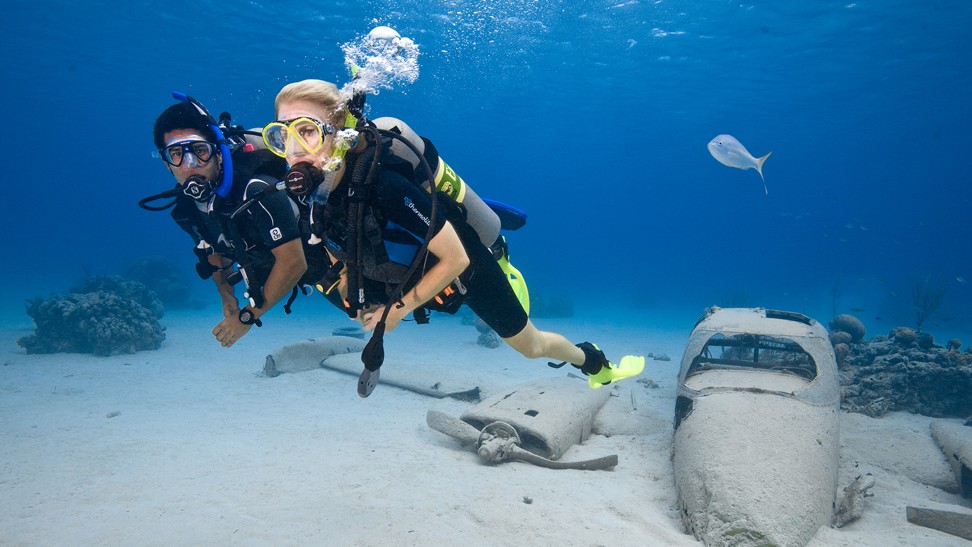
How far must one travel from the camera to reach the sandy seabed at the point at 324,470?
340cm

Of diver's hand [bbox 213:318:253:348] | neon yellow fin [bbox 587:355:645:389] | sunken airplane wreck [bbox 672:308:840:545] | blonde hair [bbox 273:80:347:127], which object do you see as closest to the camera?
blonde hair [bbox 273:80:347:127]

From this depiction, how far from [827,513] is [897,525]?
76 centimetres

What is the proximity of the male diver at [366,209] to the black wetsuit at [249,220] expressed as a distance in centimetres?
57

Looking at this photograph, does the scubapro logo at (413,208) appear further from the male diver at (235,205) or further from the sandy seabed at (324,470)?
the sandy seabed at (324,470)

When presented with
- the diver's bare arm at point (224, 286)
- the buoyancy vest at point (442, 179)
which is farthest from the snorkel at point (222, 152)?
the buoyancy vest at point (442, 179)

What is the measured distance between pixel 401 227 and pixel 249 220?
5.00 feet

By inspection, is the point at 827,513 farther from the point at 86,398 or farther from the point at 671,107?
the point at 671,107

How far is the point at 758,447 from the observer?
3.93 m

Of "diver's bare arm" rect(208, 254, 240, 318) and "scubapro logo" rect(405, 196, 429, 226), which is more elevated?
"scubapro logo" rect(405, 196, 429, 226)

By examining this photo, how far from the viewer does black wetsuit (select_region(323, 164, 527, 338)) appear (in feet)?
8.54

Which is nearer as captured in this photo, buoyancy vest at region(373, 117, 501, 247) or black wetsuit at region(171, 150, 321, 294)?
buoyancy vest at region(373, 117, 501, 247)

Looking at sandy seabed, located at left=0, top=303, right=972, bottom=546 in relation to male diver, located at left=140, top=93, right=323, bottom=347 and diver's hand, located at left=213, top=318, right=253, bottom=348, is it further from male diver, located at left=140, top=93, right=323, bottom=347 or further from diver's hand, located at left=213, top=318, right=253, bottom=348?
male diver, located at left=140, top=93, right=323, bottom=347

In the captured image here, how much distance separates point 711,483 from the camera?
366 cm

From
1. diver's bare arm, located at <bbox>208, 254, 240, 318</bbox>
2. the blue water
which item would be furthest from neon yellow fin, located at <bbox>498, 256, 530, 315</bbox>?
the blue water
